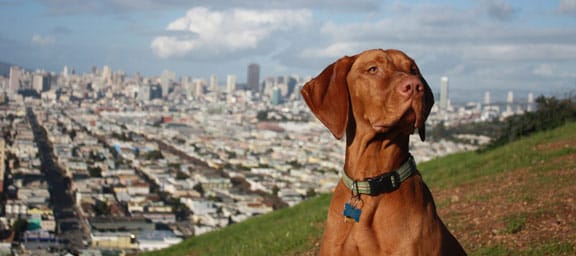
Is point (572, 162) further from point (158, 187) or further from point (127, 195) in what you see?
point (158, 187)

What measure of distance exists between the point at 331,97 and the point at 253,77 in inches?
4485

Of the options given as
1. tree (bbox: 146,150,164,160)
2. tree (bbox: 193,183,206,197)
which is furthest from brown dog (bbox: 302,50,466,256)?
tree (bbox: 146,150,164,160)

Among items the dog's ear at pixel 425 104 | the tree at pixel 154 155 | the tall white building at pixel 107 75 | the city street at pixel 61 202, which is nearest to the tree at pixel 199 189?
the city street at pixel 61 202

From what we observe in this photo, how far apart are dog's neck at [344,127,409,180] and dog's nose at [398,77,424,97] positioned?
0.16 m

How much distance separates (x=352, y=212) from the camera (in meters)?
2.16

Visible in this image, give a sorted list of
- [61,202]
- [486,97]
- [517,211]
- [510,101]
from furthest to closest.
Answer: [486,97] → [510,101] → [61,202] → [517,211]

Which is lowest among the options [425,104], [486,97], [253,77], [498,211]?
[486,97]

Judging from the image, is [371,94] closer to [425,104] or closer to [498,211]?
[425,104]

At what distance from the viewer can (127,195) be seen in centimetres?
2623

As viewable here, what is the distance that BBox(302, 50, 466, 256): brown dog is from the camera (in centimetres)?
210

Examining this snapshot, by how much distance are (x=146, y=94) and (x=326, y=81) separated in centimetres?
9009

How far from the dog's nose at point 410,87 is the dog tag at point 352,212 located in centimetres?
36

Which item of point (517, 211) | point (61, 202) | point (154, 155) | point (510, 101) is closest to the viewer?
point (517, 211)

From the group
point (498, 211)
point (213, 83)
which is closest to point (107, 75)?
point (213, 83)
